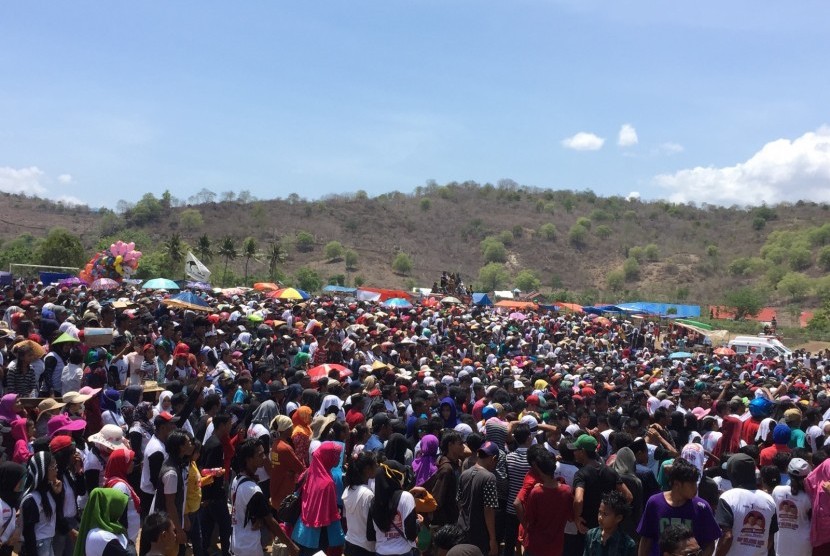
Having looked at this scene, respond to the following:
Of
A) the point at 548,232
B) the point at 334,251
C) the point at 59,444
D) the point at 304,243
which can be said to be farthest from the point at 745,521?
the point at 548,232

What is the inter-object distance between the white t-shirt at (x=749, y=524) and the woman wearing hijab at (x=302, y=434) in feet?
11.3

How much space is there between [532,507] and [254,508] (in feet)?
6.40

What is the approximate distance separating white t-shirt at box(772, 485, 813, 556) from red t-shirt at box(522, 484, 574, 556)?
5.24 feet

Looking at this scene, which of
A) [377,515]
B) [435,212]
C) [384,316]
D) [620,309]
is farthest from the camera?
[435,212]

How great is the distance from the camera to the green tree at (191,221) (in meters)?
90.2

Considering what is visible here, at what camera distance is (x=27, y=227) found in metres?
92.9

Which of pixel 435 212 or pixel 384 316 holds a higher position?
pixel 435 212

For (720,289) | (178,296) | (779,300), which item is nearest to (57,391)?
(178,296)

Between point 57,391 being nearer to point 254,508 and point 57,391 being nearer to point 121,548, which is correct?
point 254,508

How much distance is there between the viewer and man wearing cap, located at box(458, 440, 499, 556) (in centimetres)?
533

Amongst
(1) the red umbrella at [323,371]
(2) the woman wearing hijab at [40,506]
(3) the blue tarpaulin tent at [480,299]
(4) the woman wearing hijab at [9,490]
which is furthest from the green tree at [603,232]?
(4) the woman wearing hijab at [9,490]

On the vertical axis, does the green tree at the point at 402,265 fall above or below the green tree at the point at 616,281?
above

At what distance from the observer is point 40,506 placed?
4.79 m

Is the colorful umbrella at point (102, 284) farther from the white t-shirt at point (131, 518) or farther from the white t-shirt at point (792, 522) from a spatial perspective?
the white t-shirt at point (792, 522)
